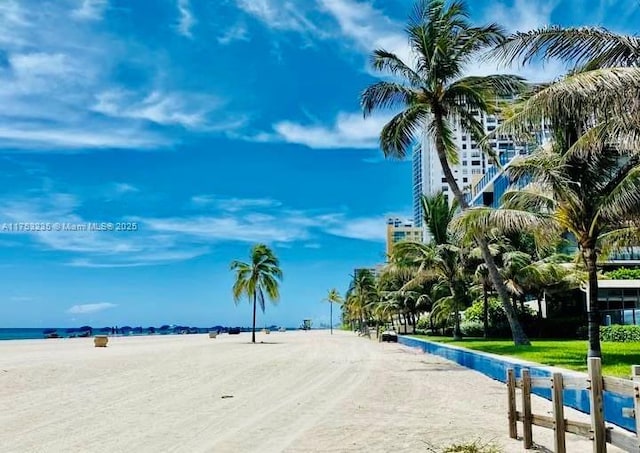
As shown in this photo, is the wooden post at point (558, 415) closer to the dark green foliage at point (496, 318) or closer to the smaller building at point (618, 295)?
the smaller building at point (618, 295)

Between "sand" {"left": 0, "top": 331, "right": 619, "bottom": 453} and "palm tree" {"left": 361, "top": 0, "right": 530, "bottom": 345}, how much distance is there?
28.8 feet

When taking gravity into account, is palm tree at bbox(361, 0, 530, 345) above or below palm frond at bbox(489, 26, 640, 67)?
above

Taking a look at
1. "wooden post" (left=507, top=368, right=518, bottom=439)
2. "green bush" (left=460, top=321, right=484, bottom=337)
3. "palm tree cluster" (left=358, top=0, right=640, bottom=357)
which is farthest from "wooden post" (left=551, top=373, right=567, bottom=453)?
"green bush" (left=460, top=321, right=484, bottom=337)

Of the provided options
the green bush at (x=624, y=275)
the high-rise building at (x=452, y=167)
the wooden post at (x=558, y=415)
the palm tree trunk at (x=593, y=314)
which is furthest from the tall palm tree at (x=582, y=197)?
the high-rise building at (x=452, y=167)

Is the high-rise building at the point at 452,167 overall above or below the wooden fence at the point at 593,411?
above

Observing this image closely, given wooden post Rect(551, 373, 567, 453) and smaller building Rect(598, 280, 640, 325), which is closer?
wooden post Rect(551, 373, 567, 453)

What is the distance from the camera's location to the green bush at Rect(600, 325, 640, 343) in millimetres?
26672

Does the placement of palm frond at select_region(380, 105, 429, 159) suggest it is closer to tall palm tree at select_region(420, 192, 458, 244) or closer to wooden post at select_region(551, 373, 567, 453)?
tall palm tree at select_region(420, 192, 458, 244)

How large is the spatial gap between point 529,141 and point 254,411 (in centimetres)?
882

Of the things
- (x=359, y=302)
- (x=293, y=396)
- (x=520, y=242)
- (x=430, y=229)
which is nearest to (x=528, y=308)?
(x=520, y=242)

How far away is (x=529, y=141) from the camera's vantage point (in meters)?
14.9

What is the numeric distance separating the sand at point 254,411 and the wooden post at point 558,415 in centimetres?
94

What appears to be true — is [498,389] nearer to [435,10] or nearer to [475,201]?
[435,10]

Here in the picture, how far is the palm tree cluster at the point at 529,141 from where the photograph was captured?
36.4 feet
